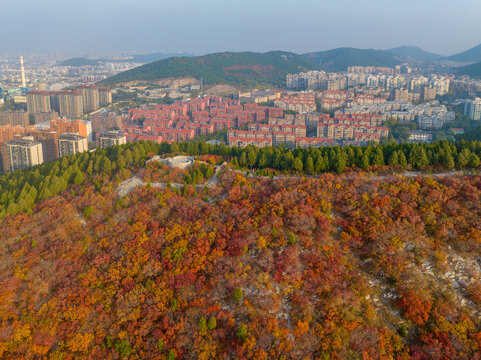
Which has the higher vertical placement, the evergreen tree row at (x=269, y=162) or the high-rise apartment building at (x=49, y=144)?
the evergreen tree row at (x=269, y=162)

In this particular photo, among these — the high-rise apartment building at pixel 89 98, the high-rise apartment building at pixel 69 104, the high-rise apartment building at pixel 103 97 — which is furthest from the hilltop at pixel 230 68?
the high-rise apartment building at pixel 69 104

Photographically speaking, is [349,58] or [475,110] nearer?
[475,110]


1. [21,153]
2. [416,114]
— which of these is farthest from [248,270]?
[416,114]

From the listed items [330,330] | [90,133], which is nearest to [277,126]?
[90,133]

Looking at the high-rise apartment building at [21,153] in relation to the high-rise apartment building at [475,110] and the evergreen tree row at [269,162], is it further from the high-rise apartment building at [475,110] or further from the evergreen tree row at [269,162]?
the high-rise apartment building at [475,110]

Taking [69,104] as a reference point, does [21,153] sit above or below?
below

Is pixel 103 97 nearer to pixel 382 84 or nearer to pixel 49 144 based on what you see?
pixel 49 144

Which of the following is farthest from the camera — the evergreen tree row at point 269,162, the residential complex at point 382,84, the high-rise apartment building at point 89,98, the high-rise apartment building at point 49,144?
the residential complex at point 382,84
